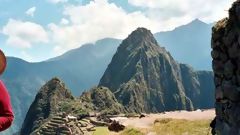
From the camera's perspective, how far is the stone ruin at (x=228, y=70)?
16.2m

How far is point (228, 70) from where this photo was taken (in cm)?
1673

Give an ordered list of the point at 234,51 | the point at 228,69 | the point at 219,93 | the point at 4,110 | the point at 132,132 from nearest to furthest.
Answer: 1. the point at 4,110
2. the point at 234,51
3. the point at 228,69
4. the point at 219,93
5. the point at 132,132

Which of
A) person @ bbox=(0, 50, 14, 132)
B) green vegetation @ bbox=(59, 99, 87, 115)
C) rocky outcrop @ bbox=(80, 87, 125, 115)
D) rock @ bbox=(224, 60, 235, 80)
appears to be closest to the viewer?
person @ bbox=(0, 50, 14, 132)

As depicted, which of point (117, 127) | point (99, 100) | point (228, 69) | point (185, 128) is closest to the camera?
point (228, 69)

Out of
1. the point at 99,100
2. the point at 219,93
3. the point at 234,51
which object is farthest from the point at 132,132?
the point at 99,100

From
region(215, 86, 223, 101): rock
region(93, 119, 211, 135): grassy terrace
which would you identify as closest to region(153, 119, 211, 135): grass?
region(93, 119, 211, 135): grassy terrace

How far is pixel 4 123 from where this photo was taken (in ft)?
13.6

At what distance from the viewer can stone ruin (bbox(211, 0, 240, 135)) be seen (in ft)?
53.3

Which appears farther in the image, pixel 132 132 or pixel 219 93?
pixel 132 132

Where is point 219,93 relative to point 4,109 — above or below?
above

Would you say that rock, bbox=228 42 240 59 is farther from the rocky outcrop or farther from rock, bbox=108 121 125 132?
the rocky outcrop

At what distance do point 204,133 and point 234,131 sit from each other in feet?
27.9

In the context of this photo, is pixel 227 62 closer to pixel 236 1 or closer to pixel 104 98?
pixel 236 1

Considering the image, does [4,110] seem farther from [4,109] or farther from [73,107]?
[73,107]
